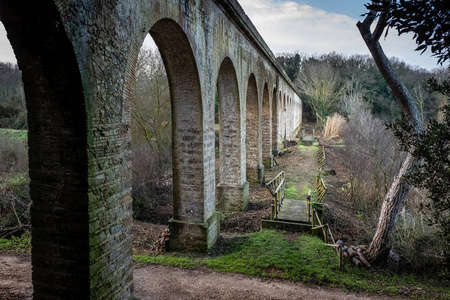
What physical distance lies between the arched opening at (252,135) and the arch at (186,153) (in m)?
6.55

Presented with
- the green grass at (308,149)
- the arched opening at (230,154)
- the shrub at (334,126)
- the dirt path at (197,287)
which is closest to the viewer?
the dirt path at (197,287)

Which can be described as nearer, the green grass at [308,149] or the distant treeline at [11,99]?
the distant treeline at [11,99]

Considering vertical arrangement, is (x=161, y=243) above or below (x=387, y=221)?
below

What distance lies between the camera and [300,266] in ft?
21.1

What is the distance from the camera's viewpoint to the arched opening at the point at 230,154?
33.2 ft

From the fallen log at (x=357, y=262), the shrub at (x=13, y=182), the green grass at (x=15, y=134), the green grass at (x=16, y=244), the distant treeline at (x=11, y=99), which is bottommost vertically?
the fallen log at (x=357, y=262)

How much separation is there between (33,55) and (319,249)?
668 centimetres

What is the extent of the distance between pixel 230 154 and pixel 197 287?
5405 millimetres

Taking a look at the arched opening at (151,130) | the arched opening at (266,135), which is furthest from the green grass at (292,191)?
the arched opening at (151,130)

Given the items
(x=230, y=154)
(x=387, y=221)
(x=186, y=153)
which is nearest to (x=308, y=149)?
(x=230, y=154)

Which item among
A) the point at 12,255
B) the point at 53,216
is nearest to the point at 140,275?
the point at 53,216

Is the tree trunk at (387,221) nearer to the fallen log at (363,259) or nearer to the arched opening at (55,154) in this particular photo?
the fallen log at (363,259)

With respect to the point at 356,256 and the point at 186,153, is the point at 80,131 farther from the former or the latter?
the point at 356,256

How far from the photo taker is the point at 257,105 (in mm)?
13266
